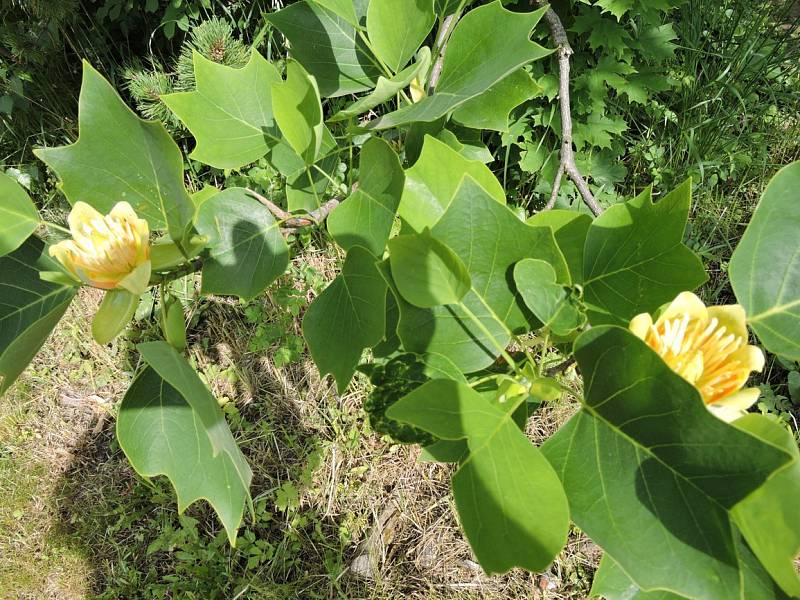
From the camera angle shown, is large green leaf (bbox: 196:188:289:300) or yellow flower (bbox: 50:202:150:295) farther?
large green leaf (bbox: 196:188:289:300)

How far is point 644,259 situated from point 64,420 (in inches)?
87.6

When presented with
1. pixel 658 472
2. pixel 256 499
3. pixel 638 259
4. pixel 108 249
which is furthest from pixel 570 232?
pixel 256 499

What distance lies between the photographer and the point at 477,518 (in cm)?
46

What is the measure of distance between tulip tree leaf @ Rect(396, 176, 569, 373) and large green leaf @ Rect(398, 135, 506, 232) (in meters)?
0.08

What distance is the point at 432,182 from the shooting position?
1.98 ft

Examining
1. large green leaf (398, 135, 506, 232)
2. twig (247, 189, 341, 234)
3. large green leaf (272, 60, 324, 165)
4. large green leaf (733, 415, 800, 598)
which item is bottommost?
large green leaf (733, 415, 800, 598)

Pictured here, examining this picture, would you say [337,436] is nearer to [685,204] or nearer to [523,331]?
[523,331]

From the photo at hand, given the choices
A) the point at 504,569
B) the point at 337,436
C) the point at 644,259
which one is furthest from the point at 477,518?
the point at 337,436

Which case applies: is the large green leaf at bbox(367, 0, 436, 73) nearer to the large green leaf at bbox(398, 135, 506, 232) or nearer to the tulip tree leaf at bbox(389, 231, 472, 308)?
the large green leaf at bbox(398, 135, 506, 232)

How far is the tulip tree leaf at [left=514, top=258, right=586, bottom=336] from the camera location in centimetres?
53

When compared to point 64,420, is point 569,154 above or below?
above

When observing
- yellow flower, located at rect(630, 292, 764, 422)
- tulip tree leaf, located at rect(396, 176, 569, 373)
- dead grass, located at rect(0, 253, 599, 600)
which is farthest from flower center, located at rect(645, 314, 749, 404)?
dead grass, located at rect(0, 253, 599, 600)

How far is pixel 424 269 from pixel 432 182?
140mm

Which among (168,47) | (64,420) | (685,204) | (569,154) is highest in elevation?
(168,47)
